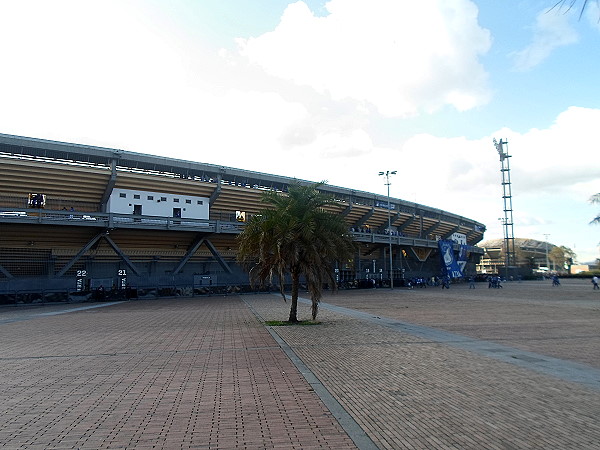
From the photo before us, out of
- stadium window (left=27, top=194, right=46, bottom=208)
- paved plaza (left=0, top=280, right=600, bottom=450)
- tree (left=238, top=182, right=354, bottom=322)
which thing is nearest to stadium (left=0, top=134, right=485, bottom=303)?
stadium window (left=27, top=194, right=46, bottom=208)

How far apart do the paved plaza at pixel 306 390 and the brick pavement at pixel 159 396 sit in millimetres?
30

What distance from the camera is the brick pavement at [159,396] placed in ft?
17.8

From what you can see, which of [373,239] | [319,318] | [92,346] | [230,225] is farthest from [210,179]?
[92,346]

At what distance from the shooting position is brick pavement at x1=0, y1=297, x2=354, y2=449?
542 centimetres

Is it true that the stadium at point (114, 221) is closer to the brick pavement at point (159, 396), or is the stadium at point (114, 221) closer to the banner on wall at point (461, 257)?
the brick pavement at point (159, 396)

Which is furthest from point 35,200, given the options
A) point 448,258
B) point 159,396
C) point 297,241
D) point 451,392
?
point 448,258

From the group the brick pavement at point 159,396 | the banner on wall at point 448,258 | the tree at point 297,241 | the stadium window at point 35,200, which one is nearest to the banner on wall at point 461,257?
the banner on wall at point 448,258

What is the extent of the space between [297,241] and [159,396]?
32.7 feet

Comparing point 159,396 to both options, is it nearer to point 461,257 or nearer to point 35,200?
point 35,200

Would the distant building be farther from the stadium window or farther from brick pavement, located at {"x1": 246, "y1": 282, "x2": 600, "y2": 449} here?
brick pavement, located at {"x1": 246, "y1": 282, "x2": 600, "y2": 449}

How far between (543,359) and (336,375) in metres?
5.10

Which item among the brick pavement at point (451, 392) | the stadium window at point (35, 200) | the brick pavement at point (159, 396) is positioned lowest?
the brick pavement at point (159, 396)

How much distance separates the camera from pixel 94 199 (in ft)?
128

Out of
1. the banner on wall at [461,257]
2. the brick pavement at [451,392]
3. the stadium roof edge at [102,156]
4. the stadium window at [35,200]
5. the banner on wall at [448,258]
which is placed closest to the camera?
the brick pavement at [451,392]
